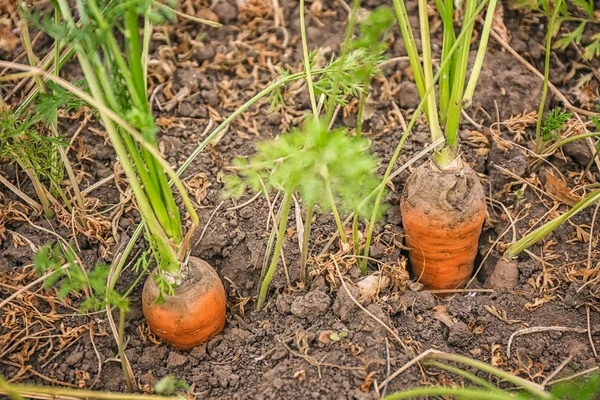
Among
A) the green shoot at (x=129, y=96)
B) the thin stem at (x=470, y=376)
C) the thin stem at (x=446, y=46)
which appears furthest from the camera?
the thin stem at (x=446, y=46)

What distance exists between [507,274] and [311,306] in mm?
549

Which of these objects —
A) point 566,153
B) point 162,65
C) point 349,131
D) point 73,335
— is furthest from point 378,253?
point 162,65

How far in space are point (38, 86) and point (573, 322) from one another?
1.50 m

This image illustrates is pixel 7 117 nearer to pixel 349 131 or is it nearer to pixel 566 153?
pixel 349 131

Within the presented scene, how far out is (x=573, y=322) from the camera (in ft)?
5.57

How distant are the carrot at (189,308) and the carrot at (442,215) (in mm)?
545

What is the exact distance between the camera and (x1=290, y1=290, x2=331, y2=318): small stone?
1.66 metres

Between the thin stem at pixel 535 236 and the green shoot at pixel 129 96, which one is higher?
the green shoot at pixel 129 96

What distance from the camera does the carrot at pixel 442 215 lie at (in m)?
1.72

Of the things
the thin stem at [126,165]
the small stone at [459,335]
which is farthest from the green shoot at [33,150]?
the small stone at [459,335]

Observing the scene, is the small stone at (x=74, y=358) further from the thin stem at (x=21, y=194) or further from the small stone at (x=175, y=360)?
the thin stem at (x=21, y=194)

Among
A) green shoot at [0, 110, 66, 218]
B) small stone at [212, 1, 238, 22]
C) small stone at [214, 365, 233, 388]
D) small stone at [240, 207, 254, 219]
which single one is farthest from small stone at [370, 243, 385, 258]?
small stone at [212, 1, 238, 22]

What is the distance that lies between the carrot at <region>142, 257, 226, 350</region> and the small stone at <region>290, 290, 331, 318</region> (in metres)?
0.20

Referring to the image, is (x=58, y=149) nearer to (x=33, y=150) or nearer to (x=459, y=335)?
(x=33, y=150)
